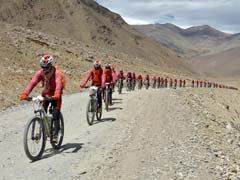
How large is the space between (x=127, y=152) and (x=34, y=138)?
7.40 ft

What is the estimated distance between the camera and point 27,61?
137 ft

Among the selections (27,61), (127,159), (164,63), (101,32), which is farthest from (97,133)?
(164,63)

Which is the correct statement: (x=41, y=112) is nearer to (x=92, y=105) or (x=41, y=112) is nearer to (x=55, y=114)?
(x=55, y=114)

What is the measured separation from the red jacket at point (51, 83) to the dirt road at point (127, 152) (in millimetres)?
1446

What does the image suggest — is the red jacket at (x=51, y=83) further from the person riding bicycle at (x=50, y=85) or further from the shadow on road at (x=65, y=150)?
the shadow on road at (x=65, y=150)

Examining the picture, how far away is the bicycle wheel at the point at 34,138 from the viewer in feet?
31.6

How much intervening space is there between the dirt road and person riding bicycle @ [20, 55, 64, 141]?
38.9 inches

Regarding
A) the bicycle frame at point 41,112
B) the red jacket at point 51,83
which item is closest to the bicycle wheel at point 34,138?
the bicycle frame at point 41,112

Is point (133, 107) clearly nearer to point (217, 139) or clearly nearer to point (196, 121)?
point (196, 121)

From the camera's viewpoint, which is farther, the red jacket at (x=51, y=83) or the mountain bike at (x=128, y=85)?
the mountain bike at (x=128, y=85)

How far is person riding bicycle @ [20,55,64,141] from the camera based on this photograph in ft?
33.1

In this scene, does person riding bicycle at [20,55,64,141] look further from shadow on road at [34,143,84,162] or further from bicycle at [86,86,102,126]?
bicycle at [86,86,102,126]

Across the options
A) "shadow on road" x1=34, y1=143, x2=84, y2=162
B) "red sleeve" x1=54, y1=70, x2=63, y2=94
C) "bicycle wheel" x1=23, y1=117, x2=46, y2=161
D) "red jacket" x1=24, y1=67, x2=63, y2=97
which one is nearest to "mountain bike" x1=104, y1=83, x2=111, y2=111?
"shadow on road" x1=34, y1=143, x2=84, y2=162

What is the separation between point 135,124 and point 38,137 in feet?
18.4
